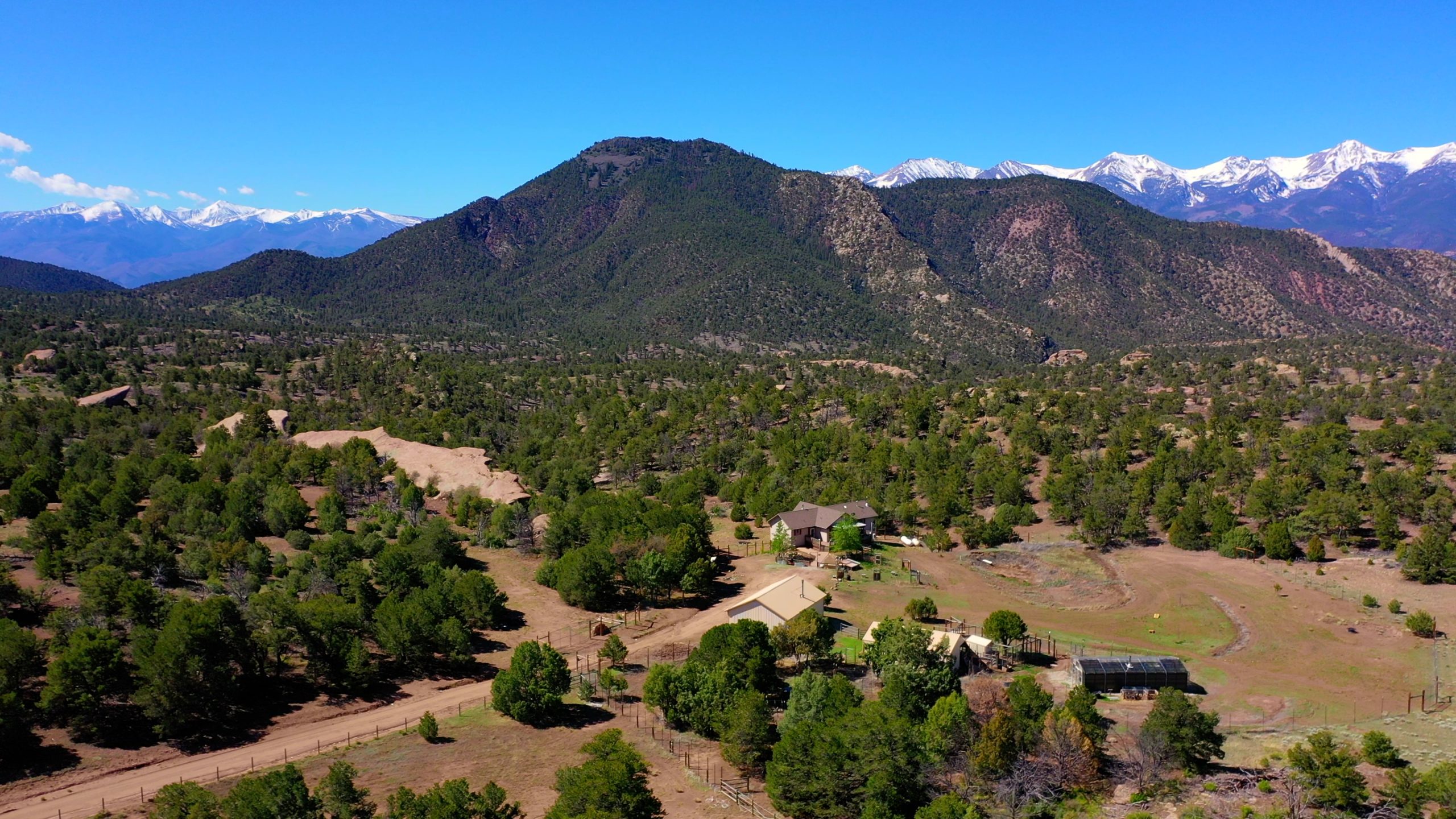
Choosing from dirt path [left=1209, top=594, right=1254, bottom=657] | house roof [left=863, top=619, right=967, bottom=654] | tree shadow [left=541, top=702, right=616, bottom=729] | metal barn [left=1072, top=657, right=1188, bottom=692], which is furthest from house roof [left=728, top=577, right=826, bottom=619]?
dirt path [left=1209, top=594, right=1254, bottom=657]

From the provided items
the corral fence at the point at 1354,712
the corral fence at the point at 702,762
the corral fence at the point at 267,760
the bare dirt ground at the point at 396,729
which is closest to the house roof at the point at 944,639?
the corral fence at the point at 702,762

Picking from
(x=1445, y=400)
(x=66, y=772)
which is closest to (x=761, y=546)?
(x=66, y=772)

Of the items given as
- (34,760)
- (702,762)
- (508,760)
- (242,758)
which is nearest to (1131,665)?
(702,762)

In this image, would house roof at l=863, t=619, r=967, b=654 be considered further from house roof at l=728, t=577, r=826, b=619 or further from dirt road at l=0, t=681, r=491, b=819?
dirt road at l=0, t=681, r=491, b=819

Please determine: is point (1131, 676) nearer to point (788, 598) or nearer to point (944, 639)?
point (944, 639)

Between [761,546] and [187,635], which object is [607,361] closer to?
[761,546]

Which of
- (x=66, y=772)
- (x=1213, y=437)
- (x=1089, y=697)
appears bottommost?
(x=66, y=772)

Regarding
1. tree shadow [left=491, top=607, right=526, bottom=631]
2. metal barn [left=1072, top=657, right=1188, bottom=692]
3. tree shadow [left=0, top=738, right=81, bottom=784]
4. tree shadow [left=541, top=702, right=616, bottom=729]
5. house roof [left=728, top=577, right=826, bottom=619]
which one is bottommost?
Result: tree shadow [left=541, top=702, right=616, bottom=729]
